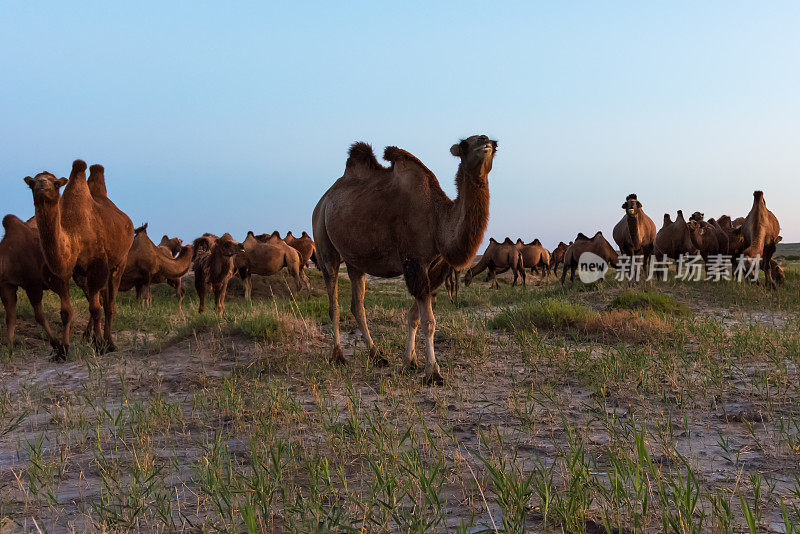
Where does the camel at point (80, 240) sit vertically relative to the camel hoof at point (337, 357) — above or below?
above

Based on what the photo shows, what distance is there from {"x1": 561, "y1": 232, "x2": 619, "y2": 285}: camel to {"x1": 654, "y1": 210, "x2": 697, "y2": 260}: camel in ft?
9.48

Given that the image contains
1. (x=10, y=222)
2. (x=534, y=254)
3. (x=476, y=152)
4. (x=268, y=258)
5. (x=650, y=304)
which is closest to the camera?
(x=476, y=152)

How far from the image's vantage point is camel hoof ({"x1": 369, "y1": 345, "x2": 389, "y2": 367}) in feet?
21.6

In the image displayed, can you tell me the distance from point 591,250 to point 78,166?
64.8 feet

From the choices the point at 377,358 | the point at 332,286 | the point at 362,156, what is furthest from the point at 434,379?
the point at 362,156

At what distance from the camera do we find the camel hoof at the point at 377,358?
6578 mm

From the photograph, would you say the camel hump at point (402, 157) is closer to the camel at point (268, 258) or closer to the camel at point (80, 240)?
the camel at point (80, 240)

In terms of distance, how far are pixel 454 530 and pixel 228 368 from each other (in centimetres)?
485

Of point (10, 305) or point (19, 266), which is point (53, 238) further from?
point (10, 305)

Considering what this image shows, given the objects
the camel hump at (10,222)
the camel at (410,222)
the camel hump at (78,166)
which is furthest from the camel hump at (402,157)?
the camel hump at (10,222)

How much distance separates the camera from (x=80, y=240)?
25.2ft

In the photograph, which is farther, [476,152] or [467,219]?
[467,219]

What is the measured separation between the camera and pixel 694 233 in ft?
60.5

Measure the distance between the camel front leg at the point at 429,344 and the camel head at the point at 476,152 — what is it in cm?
139
